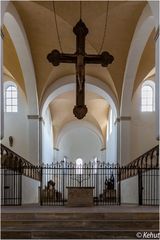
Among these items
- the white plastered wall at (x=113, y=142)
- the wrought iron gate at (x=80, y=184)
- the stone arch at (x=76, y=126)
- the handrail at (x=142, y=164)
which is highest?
the stone arch at (x=76, y=126)

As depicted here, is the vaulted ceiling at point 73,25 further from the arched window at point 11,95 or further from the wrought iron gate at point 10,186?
the wrought iron gate at point 10,186

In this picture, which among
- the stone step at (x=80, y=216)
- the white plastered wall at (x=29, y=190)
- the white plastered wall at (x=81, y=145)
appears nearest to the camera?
the stone step at (x=80, y=216)

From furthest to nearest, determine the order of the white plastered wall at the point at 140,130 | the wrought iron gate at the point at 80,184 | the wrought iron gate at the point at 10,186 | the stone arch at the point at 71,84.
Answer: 1. the white plastered wall at the point at 140,130
2. the stone arch at the point at 71,84
3. the wrought iron gate at the point at 80,184
4. the wrought iron gate at the point at 10,186

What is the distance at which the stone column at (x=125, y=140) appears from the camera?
729 inches

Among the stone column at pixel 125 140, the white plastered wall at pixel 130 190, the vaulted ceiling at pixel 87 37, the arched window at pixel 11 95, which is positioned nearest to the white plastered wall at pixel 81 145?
the arched window at pixel 11 95

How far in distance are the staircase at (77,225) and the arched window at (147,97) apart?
11.9 m

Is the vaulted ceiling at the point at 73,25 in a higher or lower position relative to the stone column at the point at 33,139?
higher

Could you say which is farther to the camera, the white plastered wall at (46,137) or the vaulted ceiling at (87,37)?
the white plastered wall at (46,137)

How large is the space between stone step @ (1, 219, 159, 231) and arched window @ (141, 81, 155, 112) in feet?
40.3

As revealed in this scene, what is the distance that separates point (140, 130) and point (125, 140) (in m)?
1.24

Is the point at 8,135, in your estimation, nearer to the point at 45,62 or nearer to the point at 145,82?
the point at 45,62

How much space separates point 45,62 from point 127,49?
3.50 m

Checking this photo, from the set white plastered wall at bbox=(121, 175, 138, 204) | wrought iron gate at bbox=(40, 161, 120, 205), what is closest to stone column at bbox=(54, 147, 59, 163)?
wrought iron gate at bbox=(40, 161, 120, 205)

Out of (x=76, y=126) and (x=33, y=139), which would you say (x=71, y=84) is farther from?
(x=76, y=126)
